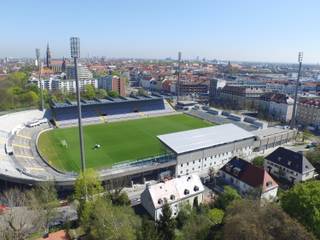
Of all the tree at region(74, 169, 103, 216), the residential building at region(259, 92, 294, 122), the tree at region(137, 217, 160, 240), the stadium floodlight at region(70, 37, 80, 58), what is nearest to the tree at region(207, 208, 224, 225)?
→ the tree at region(137, 217, 160, 240)

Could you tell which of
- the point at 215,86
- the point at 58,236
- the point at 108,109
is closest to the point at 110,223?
the point at 58,236

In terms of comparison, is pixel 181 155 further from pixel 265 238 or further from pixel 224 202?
pixel 265 238

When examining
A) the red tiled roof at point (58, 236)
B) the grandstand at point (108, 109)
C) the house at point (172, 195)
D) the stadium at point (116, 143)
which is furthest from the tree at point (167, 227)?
the grandstand at point (108, 109)

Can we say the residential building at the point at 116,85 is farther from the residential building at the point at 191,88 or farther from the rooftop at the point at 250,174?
the rooftop at the point at 250,174

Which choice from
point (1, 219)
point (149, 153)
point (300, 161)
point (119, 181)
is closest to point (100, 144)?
point (149, 153)

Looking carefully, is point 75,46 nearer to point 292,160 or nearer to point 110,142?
point 110,142

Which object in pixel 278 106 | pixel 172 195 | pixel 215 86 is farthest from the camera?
pixel 215 86

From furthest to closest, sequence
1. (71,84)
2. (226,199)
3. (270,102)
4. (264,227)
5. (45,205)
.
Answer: (71,84)
(270,102)
(226,199)
(45,205)
(264,227)
